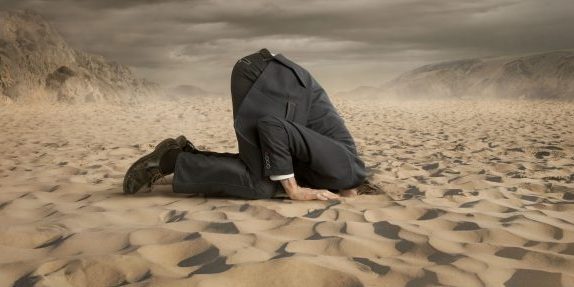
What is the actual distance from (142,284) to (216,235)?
629 mm

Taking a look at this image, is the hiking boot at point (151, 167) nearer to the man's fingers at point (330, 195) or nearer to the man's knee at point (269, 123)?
the man's knee at point (269, 123)

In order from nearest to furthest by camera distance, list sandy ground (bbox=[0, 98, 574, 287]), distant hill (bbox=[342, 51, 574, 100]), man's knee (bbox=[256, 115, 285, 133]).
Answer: sandy ground (bbox=[0, 98, 574, 287]) < man's knee (bbox=[256, 115, 285, 133]) < distant hill (bbox=[342, 51, 574, 100])

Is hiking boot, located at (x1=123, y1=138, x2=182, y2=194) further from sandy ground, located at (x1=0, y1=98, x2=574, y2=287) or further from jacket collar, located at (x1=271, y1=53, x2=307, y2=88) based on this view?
jacket collar, located at (x1=271, y1=53, x2=307, y2=88)

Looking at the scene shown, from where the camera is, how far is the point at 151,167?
352 cm

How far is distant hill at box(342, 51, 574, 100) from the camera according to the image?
4103cm

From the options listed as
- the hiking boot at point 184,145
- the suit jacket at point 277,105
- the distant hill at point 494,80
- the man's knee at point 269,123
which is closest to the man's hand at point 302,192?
the suit jacket at point 277,105

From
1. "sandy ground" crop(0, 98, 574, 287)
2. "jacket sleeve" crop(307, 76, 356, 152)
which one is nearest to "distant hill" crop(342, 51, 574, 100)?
"sandy ground" crop(0, 98, 574, 287)

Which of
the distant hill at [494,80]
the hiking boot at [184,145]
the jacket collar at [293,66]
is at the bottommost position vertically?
the distant hill at [494,80]

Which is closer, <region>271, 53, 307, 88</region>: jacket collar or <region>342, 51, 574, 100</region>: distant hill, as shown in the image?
<region>271, 53, 307, 88</region>: jacket collar

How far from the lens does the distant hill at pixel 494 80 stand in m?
41.0

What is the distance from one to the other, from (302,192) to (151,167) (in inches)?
40.1

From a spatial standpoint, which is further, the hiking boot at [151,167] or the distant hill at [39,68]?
the distant hill at [39,68]

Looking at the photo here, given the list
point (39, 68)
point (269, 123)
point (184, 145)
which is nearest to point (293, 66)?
point (269, 123)

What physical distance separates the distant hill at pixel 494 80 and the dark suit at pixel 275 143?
1280 inches
